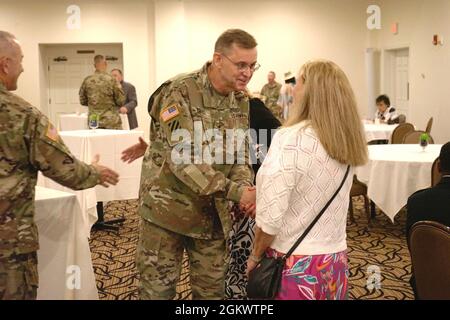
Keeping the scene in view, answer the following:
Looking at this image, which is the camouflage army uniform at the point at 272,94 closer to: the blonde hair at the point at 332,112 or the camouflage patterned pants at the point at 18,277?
the camouflage patterned pants at the point at 18,277

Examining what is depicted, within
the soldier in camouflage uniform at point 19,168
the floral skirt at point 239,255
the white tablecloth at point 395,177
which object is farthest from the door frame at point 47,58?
the soldier in camouflage uniform at point 19,168

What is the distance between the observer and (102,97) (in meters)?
7.55

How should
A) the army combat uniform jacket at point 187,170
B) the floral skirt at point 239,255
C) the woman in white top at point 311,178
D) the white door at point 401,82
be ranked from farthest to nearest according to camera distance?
the white door at point 401,82 < the floral skirt at point 239,255 < the army combat uniform jacket at point 187,170 < the woman in white top at point 311,178

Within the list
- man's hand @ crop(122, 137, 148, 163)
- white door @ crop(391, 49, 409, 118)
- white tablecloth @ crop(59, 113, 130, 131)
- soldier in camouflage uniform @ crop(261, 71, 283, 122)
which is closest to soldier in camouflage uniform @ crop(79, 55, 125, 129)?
white tablecloth @ crop(59, 113, 130, 131)

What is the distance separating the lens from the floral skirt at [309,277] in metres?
1.93

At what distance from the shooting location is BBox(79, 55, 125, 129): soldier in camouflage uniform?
754 centimetres

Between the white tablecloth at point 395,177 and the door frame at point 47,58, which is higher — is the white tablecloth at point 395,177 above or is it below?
below

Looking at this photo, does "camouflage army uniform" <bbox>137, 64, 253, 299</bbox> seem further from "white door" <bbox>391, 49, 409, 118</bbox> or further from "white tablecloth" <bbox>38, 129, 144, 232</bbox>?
"white door" <bbox>391, 49, 409, 118</bbox>

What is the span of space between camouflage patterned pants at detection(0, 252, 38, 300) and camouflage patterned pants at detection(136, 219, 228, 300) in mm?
472

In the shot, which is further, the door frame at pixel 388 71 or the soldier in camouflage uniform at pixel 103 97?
the door frame at pixel 388 71

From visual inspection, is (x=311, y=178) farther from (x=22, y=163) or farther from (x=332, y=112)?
(x=22, y=163)

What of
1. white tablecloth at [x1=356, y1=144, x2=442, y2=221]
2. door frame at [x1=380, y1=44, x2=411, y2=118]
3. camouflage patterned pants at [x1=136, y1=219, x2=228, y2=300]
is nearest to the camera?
camouflage patterned pants at [x1=136, y1=219, x2=228, y2=300]

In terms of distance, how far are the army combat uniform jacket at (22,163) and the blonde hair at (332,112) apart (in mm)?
1048

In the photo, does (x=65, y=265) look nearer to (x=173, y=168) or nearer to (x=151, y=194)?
(x=151, y=194)
